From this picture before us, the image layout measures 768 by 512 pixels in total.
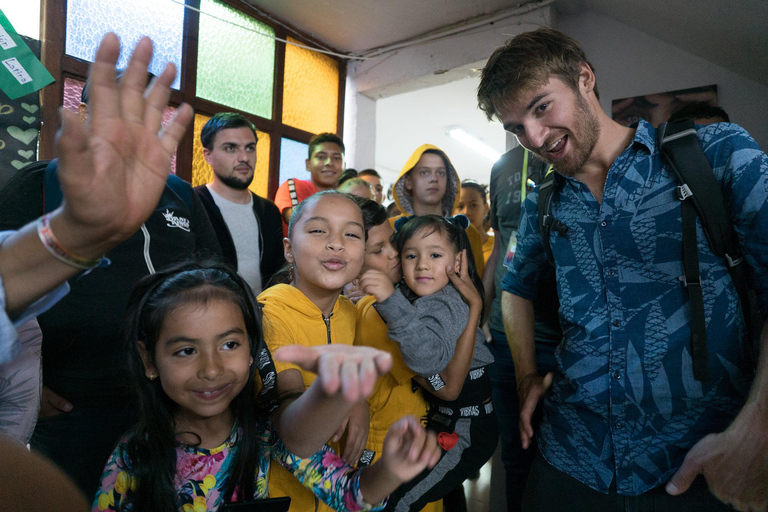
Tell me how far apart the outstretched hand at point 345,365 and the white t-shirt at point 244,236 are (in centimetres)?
201

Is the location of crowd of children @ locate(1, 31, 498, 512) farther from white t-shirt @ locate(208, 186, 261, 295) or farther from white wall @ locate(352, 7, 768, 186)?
white wall @ locate(352, 7, 768, 186)

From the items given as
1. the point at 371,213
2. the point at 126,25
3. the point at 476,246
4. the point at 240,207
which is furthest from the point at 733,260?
the point at 126,25

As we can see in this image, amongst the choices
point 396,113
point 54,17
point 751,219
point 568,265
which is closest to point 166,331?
point 568,265

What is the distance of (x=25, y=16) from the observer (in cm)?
284

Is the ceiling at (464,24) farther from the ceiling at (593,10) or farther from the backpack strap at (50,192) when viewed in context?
the backpack strap at (50,192)

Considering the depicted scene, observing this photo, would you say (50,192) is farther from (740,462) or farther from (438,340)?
(740,462)

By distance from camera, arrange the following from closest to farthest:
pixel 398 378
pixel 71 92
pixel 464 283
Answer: pixel 398 378 < pixel 464 283 < pixel 71 92

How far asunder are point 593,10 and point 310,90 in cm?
285

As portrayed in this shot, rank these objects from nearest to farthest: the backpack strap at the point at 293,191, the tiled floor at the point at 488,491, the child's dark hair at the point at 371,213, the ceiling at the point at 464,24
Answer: the child's dark hair at the point at 371,213 < the tiled floor at the point at 488,491 < the ceiling at the point at 464,24 < the backpack strap at the point at 293,191

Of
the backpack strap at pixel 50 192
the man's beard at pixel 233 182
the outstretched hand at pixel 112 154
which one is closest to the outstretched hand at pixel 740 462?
the outstretched hand at pixel 112 154

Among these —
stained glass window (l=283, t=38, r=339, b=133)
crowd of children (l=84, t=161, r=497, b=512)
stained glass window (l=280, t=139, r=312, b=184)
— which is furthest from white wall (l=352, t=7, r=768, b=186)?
crowd of children (l=84, t=161, r=497, b=512)

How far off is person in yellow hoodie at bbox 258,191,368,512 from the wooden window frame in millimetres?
2386

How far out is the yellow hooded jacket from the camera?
1278mm

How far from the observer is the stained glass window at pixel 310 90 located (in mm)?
4738
